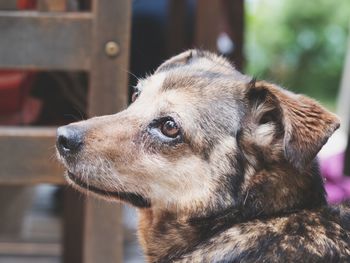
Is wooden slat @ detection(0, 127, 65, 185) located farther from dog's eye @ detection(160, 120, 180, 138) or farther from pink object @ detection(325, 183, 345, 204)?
pink object @ detection(325, 183, 345, 204)

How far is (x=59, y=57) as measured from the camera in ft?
11.1

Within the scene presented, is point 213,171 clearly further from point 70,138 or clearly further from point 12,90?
point 12,90

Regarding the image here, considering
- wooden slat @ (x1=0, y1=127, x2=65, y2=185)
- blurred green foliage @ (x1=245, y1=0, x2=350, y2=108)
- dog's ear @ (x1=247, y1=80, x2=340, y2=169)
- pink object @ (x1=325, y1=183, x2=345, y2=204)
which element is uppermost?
dog's ear @ (x1=247, y1=80, x2=340, y2=169)

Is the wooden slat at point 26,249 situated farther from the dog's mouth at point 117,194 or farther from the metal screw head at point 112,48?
the dog's mouth at point 117,194

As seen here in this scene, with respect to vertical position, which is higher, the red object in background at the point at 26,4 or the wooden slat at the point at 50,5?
the wooden slat at the point at 50,5

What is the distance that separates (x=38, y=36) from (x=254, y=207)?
1.17 metres

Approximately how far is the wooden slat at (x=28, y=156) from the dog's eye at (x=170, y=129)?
70 cm

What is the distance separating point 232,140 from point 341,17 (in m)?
9.86

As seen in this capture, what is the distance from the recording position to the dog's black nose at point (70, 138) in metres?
2.80

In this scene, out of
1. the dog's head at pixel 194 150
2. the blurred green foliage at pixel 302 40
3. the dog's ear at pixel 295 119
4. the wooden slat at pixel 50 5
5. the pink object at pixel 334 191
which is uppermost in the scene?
the wooden slat at pixel 50 5

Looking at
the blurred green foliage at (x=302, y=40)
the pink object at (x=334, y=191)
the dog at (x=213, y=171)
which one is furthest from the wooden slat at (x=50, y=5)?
the blurred green foliage at (x=302, y=40)

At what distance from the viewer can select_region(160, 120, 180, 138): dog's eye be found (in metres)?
2.87

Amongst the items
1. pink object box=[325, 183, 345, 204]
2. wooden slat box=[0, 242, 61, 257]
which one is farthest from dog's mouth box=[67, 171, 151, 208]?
wooden slat box=[0, 242, 61, 257]

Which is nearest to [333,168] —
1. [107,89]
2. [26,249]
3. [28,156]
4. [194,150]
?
[26,249]
